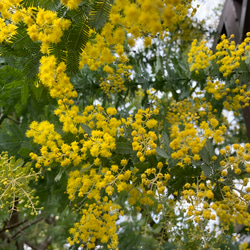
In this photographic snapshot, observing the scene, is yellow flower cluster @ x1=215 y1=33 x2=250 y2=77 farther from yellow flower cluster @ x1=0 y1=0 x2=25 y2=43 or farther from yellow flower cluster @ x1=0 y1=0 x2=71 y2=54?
yellow flower cluster @ x1=0 y1=0 x2=25 y2=43

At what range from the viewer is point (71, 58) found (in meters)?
1.27

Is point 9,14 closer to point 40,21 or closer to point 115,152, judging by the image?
point 40,21

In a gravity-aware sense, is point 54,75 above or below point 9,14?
below

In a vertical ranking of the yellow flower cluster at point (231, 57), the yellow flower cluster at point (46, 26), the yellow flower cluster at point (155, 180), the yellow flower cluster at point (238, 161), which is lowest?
the yellow flower cluster at point (155, 180)

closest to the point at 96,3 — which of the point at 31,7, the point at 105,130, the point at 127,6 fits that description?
the point at 127,6

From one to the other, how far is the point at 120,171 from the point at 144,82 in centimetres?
123

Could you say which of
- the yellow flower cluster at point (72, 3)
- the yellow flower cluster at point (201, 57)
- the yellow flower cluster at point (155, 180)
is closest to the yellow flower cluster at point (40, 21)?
the yellow flower cluster at point (72, 3)

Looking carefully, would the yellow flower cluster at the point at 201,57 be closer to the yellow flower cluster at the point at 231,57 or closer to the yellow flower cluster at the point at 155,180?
the yellow flower cluster at the point at 231,57

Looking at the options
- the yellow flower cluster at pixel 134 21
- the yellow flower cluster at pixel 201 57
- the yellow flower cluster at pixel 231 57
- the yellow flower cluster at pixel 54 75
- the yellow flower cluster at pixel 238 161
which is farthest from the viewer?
the yellow flower cluster at pixel 201 57

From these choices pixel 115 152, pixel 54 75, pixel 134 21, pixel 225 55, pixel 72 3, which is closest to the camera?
pixel 134 21

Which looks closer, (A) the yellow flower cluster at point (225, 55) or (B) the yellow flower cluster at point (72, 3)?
(B) the yellow flower cluster at point (72, 3)

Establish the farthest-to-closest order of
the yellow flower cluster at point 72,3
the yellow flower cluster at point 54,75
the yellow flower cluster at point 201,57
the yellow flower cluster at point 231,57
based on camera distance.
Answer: the yellow flower cluster at point 201,57 → the yellow flower cluster at point 231,57 → the yellow flower cluster at point 54,75 → the yellow flower cluster at point 72,3

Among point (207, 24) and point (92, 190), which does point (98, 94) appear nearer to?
point (92, 190)

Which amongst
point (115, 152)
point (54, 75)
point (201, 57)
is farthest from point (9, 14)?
point (201, 57)
